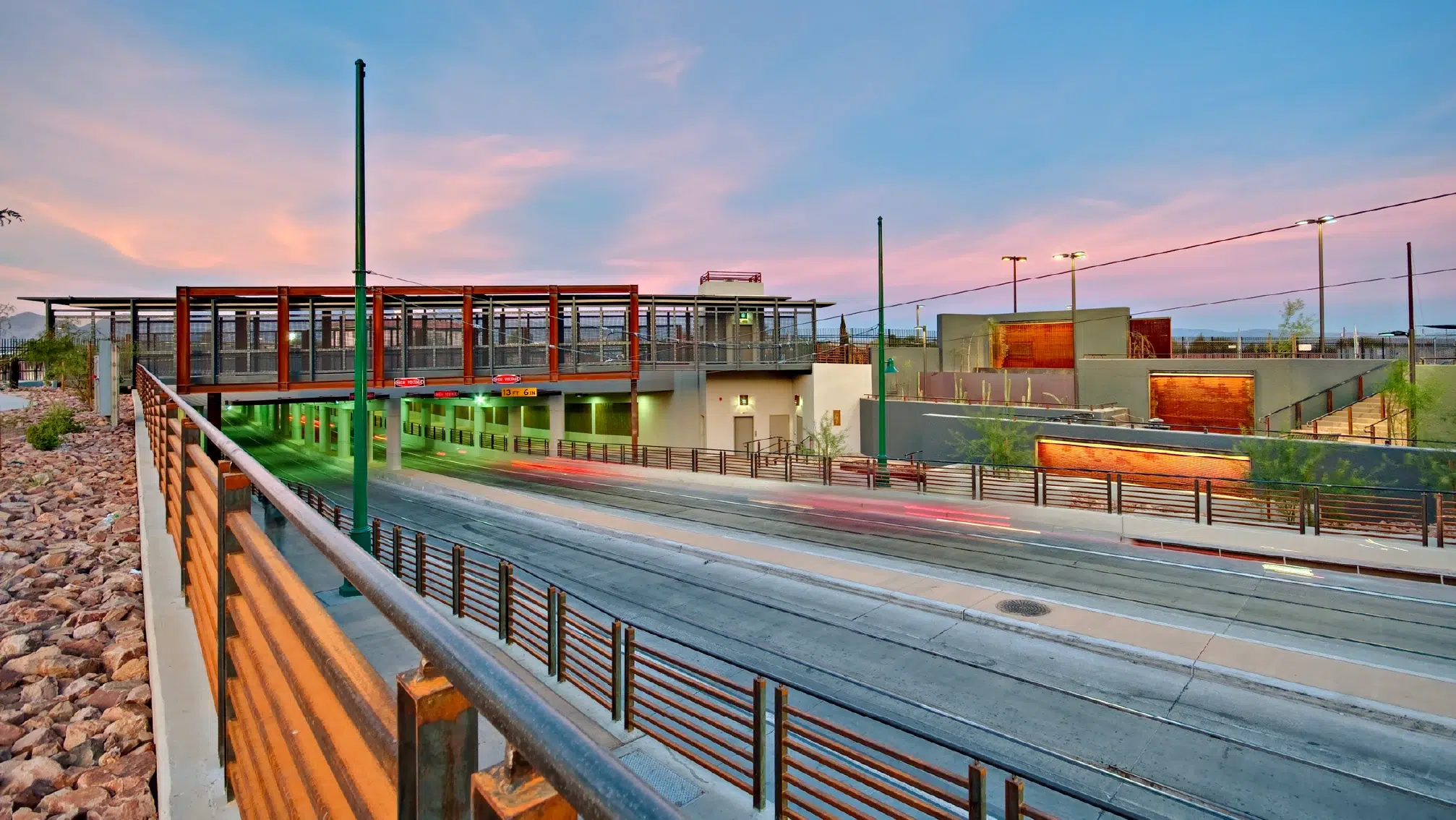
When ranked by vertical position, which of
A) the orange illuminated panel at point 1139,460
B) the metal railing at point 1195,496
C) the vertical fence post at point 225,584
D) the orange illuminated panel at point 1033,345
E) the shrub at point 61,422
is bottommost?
the metal railing at point 1195,496

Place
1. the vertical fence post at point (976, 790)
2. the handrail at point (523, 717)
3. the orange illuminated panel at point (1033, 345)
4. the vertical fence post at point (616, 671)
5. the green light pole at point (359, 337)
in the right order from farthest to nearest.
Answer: the orange illuminated panel at point (1033, 345)
the green light pole at point (359, 337)
the vertical fence post at point (616, 671)
the vertical fence post at point (976, 790)
the handrail at point (523, 717)

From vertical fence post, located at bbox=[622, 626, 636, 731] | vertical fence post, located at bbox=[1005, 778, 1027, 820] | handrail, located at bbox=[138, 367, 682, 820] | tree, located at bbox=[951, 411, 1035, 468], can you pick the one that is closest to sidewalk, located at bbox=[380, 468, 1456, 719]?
vertical fence post, located at bbox=[622, 626, 636, 731]

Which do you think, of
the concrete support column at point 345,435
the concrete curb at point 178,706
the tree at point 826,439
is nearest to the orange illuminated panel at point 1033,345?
the tree at point 826,439

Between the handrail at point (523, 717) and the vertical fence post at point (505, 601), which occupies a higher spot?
the handrail at point (523, 717)

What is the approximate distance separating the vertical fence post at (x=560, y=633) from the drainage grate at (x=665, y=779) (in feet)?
6.61

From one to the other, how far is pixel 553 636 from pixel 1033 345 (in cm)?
5038

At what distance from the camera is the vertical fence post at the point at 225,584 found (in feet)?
8.72

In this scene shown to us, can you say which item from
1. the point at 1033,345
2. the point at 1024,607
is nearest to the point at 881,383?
the point at 1024,607

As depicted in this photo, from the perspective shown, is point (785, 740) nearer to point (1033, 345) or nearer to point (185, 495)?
point (185, 495)

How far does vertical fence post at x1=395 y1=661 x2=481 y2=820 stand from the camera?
1131mm

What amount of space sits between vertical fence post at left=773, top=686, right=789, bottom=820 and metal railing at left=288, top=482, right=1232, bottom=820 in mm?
11

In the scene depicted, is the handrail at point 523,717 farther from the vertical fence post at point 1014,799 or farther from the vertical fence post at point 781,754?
the vertical fence post at point 781,754

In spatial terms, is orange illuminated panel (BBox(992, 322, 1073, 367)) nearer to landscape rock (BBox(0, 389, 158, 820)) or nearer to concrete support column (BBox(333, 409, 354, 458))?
concrete support column (BBox(333, 409, 354, 458))

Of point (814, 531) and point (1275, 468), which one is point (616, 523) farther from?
point (1275, 468)
